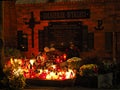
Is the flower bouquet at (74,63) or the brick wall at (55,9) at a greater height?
the brick wall at (55,9)

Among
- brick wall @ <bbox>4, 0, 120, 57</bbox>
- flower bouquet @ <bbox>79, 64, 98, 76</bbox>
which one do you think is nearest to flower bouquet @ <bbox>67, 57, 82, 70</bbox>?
flower bouquet @ <bbox>79, 64, 98, 76</bbox>

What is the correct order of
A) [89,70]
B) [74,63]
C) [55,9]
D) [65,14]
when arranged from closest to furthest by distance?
1. [89,70]
2. [74,63]
3. [65,14]
4. [55,9]

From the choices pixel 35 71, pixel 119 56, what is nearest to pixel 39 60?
pixel 35 71

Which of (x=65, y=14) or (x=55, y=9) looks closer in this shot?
(x=65, y=14)

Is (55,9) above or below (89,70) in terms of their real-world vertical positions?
above

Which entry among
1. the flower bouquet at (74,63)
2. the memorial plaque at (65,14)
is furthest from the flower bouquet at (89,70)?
the memorial plaque at (65,14)

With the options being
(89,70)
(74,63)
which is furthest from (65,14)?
(89,70)

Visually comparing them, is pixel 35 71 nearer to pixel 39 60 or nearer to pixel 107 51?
pixel 39 60

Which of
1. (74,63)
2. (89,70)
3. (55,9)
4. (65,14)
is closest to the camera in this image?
(89,70)

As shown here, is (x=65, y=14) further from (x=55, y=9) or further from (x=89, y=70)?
(x=89, y=70)

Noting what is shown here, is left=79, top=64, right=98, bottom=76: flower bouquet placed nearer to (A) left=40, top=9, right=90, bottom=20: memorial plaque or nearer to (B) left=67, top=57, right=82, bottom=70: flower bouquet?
(B) left=67, top=57, right=82, bottom=70: flower bouquet

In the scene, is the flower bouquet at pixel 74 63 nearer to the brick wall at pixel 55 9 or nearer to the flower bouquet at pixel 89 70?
the flower bouquet at pixel 89 70

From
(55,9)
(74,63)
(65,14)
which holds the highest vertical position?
(55,9)

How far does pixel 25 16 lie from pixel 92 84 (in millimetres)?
5784
